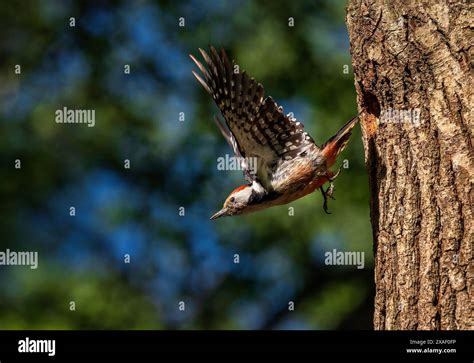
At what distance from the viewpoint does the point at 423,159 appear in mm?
4461

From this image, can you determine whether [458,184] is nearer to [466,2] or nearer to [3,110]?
[466,2]

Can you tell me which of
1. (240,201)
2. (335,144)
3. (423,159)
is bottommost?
(423,159)

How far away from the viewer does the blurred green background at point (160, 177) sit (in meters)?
9.55

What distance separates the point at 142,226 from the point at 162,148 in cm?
98

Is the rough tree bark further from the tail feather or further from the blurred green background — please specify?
the blurred green background

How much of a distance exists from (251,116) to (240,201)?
4.09 ft

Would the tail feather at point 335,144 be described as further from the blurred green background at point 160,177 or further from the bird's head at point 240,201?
the blurred green background at point 160,177

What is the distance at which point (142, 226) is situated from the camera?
32.4ft

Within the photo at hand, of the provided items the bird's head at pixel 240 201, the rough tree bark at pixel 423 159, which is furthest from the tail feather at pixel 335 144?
the rough tree bark at pixel 423 159

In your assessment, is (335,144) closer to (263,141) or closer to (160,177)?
(263,141)

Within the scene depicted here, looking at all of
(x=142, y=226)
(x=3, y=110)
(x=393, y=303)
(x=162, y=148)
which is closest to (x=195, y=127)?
(x=162, y=148)

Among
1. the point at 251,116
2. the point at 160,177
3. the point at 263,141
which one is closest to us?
the point at 251,116

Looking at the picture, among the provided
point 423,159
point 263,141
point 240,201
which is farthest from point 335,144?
point 423,159

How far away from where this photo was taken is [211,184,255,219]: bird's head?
632cm
